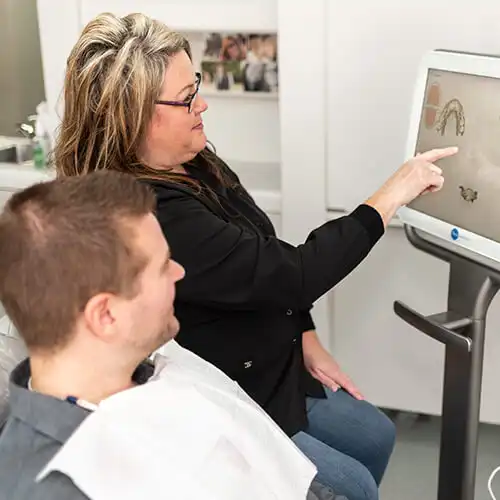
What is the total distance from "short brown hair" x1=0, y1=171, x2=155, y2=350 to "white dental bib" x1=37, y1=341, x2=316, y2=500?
139mm

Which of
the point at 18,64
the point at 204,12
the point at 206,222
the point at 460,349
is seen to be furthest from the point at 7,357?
the point at 18,64

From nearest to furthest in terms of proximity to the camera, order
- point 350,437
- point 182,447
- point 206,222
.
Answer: point 182,447 < point 206,222 < point 350,437

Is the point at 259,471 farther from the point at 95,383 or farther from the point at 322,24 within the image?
the point at 322,24

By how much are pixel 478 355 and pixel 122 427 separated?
2.71ft

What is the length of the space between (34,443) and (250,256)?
58 cm

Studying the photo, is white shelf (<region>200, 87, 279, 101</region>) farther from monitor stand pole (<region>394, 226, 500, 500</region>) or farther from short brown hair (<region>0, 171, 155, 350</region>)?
short brown hair (<region>0, 171, 155, 350</region>)

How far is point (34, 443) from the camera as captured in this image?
1.16 m

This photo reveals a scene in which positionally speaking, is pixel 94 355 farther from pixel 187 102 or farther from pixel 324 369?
pixel 324 369

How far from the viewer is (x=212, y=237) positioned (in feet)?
5.28

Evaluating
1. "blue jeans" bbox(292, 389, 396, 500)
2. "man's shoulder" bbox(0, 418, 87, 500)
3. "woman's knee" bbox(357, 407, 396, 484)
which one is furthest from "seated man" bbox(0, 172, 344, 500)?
"woman's knee" bbox(357, 407, 396, 484)

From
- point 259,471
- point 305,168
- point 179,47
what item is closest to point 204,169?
point 179,47

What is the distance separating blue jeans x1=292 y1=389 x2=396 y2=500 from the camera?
5.65ft

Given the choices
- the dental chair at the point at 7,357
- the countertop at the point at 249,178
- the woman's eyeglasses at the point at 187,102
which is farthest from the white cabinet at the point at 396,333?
the dental chair at the point at 7,357

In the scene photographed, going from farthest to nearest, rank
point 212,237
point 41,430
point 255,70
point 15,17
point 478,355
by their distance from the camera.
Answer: point 15,17, point 255,70, point 478,355, point 212,237, point 41,430
